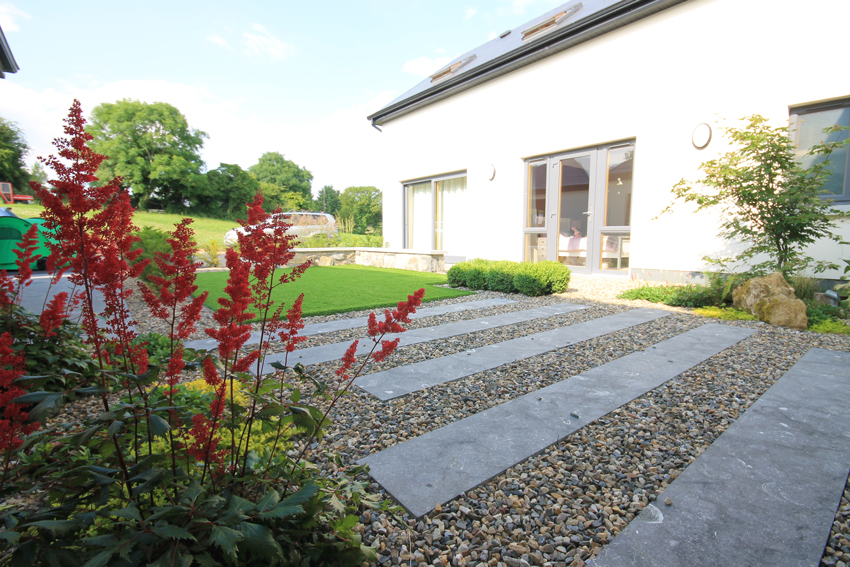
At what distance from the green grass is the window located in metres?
4.82

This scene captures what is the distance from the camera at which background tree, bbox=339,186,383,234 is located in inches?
1515

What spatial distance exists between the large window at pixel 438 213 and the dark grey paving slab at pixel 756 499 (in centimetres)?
777

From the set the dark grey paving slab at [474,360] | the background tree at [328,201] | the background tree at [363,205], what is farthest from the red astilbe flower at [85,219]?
the background tree at [328,201]

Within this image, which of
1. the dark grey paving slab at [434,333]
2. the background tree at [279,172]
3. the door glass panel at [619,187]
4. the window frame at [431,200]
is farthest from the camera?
the background tree at [279,172]

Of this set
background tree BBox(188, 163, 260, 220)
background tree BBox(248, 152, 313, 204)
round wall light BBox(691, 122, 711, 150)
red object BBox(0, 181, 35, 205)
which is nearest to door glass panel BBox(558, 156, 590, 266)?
round wall light BBox(691, 122, 711, 150)

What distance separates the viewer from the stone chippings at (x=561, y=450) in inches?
48.3

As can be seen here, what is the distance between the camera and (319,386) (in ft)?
3.44

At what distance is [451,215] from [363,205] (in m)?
32.2

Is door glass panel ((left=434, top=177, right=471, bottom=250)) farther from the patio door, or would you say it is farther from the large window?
the patio door

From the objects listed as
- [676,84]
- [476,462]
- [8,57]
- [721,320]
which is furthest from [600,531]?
[8,57]

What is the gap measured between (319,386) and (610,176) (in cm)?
720

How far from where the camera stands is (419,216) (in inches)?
436

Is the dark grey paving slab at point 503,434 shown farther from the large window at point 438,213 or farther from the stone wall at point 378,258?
the large window at point 438,213

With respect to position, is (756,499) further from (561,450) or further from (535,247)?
(535,247)
